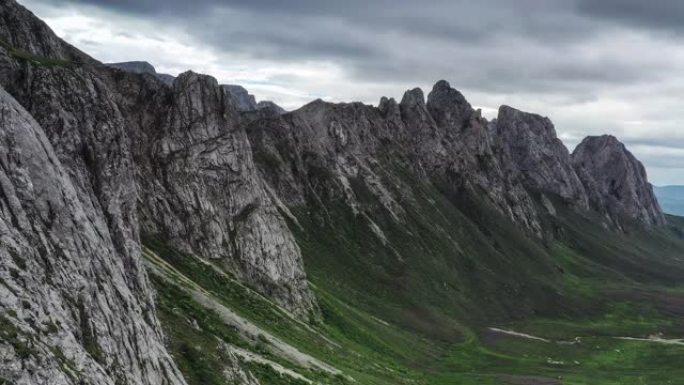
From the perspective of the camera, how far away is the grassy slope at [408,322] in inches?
2987

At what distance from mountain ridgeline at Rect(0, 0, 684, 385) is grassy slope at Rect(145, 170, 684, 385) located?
0.52 m

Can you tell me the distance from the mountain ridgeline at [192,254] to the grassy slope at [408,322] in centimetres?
52

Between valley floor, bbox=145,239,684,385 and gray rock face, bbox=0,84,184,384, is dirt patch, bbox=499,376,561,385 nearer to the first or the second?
valley floor, bbox=145,239,684,385

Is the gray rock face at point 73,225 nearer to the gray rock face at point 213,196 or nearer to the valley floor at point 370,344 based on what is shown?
the gray rock face at point 213,196

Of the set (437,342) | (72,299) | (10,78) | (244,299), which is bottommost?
(437,342)

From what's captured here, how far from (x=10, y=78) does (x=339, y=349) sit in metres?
67.0

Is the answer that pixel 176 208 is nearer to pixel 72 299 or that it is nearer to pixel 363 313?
pixel 363 313

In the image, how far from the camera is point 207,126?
118 meters

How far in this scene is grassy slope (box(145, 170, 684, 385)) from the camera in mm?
75875

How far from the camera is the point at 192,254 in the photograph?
98.2 meters

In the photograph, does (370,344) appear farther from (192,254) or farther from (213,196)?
(213,196)

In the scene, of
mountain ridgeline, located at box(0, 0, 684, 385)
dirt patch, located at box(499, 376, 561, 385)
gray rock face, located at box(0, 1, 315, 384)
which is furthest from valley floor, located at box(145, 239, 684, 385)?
gray rock face, located at box(0, 1, 315, 384)

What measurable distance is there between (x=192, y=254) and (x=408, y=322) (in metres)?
65.8

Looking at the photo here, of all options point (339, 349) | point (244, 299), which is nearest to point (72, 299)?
point (244, 299)
